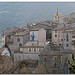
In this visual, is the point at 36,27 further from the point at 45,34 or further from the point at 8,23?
the point at 8,23

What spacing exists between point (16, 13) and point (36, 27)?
4.28m

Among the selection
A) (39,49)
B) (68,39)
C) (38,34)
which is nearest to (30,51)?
(39,49)

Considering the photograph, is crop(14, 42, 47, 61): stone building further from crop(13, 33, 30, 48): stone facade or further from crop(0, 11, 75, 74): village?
crop(13, 33, 30, 48): stone facade

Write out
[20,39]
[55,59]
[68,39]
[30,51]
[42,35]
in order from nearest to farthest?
[55,59]
[68,39]
[30,51]
[20,39]
[42,35]

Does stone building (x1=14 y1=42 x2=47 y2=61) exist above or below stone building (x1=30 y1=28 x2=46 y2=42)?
below

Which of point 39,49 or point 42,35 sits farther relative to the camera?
Result: point 42,35

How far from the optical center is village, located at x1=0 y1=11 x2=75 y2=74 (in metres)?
3.79

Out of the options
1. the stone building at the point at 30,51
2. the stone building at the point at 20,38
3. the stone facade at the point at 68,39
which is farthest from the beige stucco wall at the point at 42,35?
the stone facade at the point at 68,39

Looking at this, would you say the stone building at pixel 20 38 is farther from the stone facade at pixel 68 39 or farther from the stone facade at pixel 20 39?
the stone facade at pixel 68 39

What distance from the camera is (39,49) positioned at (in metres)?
5.89

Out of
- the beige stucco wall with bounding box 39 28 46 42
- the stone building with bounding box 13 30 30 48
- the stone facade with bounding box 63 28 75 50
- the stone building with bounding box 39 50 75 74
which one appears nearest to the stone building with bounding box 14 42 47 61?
the stone building with bounding box 39 50 75 74

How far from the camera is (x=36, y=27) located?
25.8 feet

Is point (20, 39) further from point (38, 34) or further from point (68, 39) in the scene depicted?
point (68, 39)

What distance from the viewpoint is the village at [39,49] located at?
12.4 ft
